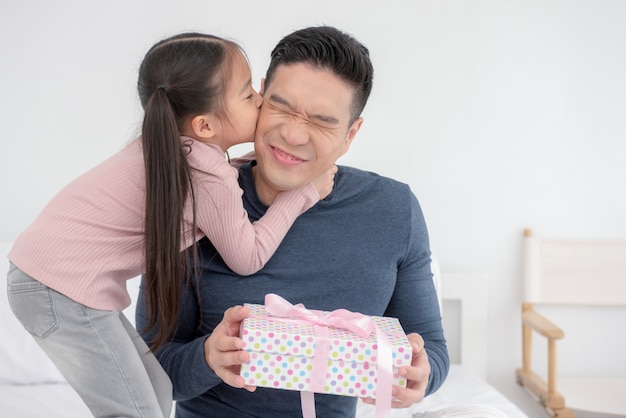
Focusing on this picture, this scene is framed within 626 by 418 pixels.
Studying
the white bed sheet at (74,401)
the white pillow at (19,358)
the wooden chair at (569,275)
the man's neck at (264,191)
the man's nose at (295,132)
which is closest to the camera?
the man's nose at (295,132)

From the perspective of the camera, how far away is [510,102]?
2.91 m

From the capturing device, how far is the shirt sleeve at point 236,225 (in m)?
1.36

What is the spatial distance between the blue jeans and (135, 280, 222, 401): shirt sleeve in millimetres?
73

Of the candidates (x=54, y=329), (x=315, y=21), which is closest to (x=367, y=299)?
(x=54, y=329)

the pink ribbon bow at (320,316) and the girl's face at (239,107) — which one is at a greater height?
the girl's face at (239,107)

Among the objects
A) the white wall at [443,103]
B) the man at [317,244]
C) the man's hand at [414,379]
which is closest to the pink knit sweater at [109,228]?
the man at [317,244]

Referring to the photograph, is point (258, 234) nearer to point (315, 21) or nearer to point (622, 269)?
point (315, 21)

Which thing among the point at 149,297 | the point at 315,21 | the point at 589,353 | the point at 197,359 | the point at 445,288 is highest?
the point at 315,21

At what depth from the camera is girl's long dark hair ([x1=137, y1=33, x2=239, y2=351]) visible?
1.30m

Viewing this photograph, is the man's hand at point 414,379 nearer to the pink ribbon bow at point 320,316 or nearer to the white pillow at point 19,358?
the pink ribbon bow at point 320,316

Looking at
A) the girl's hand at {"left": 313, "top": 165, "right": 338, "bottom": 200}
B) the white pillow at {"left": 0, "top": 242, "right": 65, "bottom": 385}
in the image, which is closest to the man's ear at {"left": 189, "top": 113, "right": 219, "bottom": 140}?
the girl's hand at {"left": 313, "top": 165, "right": 338, "bottom": 200}

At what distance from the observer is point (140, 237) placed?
4.57ft

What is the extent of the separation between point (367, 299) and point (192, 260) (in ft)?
1.14

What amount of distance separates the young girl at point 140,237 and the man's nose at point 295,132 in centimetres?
11
